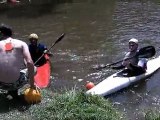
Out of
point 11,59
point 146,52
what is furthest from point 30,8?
point 11,59

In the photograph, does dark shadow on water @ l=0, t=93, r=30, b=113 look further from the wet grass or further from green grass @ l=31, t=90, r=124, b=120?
green grass @ l=31, t=90, r=124, b=120

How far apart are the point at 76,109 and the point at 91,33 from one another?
9235 mm

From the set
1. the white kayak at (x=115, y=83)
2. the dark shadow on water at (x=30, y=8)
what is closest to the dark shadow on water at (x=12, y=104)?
the white kayak at (x=115, y=83)

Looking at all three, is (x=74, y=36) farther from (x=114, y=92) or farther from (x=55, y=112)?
(x=55, y=112)

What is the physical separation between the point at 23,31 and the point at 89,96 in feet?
31.7

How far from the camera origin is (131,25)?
16906mm

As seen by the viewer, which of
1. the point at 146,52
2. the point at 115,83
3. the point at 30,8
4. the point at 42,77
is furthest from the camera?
the point at 30,8

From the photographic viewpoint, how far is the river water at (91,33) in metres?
10.6

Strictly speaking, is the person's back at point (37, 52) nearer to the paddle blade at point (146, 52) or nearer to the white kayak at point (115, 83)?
the white kayak at point (115, 83)

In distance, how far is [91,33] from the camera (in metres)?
16.2

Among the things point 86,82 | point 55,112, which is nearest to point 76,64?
point 86,82

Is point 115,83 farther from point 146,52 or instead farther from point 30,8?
point 30,8

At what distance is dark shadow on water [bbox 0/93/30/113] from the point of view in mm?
7973

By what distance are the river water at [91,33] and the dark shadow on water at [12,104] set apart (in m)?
2.16
